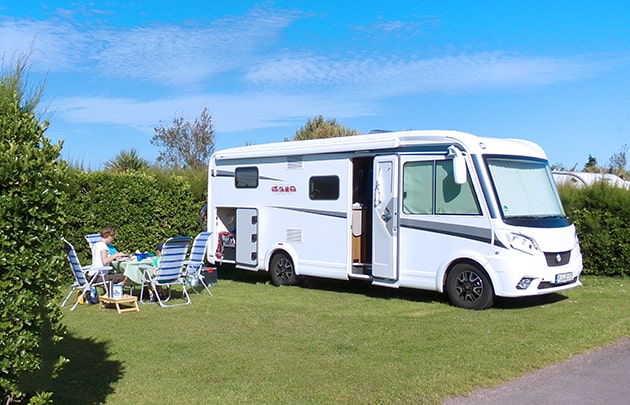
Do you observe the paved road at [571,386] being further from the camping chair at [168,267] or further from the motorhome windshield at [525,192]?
the camping chair at [168,267]

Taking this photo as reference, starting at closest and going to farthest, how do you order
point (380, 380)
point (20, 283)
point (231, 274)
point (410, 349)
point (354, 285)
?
point (20, 283)
point (380, 380)
point (410, 349)
point (354, 285)
point (231, 274)

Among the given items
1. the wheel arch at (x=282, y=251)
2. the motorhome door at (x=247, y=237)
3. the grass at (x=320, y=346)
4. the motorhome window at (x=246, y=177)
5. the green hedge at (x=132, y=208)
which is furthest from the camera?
the green hedge at (x=132, y=208)

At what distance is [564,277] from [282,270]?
493 centimetres

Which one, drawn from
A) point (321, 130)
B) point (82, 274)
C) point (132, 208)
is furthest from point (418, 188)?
point (321, 130)

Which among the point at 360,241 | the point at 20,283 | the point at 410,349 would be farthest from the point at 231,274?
the point at 20,283

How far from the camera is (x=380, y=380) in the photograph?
18.2 ft

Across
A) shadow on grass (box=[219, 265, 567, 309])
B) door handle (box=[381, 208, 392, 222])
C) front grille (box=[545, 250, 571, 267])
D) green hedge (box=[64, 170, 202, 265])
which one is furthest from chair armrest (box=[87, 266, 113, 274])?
front grille (box=[545, 250, 571, 267])

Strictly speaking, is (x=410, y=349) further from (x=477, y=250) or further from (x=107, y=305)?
(x=107, y=305)

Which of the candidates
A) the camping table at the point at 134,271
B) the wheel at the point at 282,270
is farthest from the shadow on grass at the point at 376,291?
the camping table at the point at 134,271

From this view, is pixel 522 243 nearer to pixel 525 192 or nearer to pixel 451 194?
pixel 525 192

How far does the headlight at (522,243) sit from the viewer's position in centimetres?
865

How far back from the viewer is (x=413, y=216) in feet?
31.7

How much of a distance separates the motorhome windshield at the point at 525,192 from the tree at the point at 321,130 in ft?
54.1

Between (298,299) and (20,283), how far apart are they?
679 centimetres
